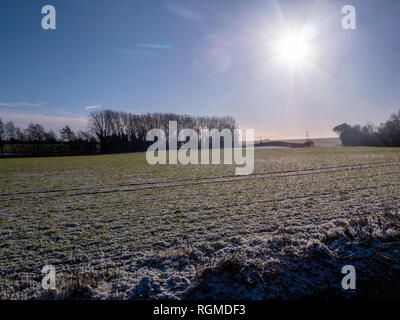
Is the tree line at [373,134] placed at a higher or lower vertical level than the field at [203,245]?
higher

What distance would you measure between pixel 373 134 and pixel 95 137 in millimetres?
104101

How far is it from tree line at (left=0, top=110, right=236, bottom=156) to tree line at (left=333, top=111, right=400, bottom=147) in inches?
2555

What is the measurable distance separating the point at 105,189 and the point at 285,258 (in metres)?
11.0

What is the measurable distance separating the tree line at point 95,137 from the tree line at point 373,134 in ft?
213

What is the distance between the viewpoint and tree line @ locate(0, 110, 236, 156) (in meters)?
64.2

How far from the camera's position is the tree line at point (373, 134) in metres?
61.2

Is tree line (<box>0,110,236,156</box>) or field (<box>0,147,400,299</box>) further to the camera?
tree line (<box>0,110,236,156</box>)

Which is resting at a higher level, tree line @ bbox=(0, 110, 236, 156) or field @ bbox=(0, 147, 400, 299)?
tree line @ bbox=(0, 110, 236, 156)

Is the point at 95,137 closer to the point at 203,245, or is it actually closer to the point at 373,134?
the point at 203,245

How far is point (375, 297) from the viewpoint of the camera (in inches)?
120

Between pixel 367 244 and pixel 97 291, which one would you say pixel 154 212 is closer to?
pixel 97 291

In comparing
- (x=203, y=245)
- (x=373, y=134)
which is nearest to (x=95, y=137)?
(x=203, y=245)

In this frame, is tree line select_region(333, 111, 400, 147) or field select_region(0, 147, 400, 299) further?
tree line select_region(333, 111, 400, 147)

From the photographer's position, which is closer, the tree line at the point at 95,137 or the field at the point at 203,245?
the field at the point at 203,245
